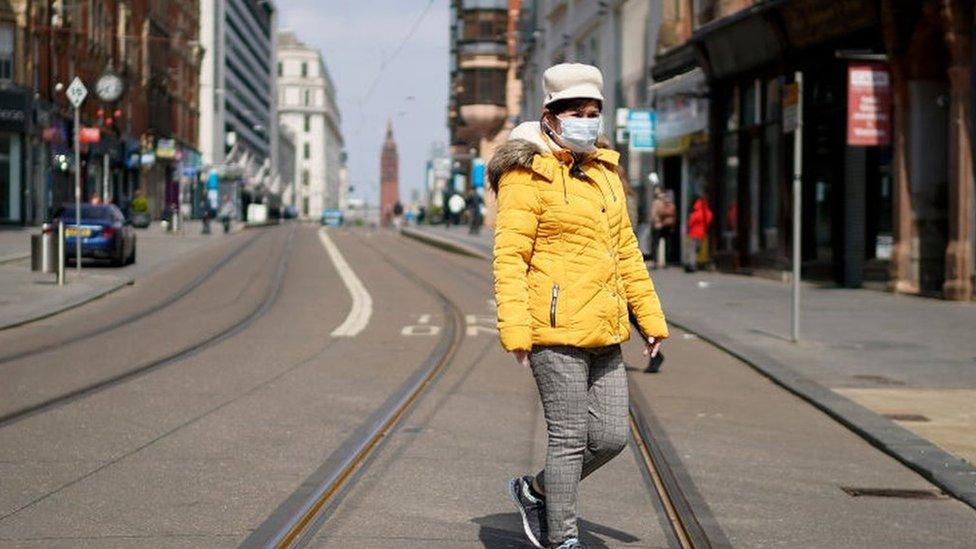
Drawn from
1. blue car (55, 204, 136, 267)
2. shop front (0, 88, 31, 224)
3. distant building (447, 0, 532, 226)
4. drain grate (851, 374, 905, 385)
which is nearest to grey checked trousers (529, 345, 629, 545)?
drain grate (851, 374, 905, 385)

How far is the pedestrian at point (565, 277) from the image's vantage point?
17.8 ft

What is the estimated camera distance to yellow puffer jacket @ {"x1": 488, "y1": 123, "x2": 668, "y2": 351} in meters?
5.39

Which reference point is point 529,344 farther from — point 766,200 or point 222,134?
point 222,134

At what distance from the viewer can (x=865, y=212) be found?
83.4ft

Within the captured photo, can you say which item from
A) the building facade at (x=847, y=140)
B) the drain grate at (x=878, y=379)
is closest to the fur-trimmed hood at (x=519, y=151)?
the drain grate at (x=878, y=379)

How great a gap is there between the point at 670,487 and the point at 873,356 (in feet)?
24.2

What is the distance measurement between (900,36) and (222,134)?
105485 millimetres

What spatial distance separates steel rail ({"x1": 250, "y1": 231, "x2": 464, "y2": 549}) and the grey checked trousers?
3.74 ft

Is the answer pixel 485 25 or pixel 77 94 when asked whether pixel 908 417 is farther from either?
pixel 485 25

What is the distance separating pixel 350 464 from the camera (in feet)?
26.4

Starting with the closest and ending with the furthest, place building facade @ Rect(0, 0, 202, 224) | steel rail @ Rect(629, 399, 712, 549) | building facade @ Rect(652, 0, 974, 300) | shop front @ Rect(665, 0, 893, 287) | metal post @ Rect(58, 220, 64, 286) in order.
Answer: steel rail @ Rect(629, 399, 712, 549) < building facade @ Rect(652, 0, 974, 300) < metal post @ Rect(58, 220, 64, 286) < shop front @ Rect(665, 0, 893, 287) < building facade @ Rect(0, 0, 202, 224)

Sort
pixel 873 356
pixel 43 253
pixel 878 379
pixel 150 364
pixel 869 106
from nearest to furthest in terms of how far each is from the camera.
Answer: pixel 878 379 < pixel 150 364 < pixel 873 356 < pixel 869 106 < pixel 43 253

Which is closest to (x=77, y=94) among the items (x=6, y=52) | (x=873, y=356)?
(x=873, y=356)

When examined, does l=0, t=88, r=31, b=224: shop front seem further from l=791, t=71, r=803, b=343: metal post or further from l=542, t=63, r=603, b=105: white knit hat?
l=542, t=63, r=603, b=105: white knit hat
